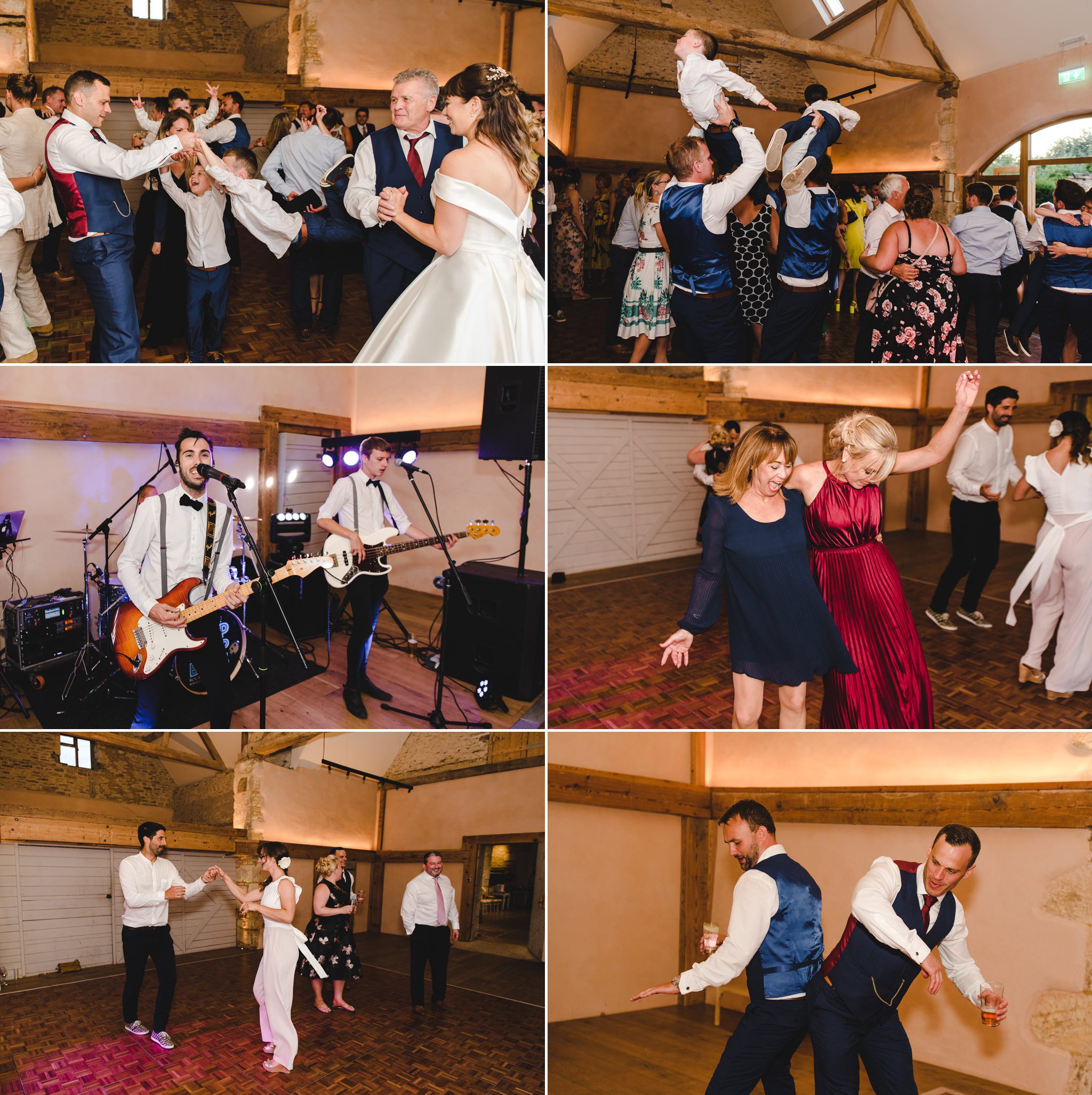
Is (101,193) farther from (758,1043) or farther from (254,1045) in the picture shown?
(254,1045)

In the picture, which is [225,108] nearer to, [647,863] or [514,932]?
[647,863]

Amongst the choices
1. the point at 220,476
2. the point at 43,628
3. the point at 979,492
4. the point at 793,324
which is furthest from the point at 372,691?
the point at 979,492

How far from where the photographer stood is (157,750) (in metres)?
7.39

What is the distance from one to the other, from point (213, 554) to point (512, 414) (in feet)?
4.87

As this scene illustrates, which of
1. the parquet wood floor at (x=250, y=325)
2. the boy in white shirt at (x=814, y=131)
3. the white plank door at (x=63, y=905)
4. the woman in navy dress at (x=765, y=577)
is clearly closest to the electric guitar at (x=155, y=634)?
the parquet wood floor at (x=250, y=325)

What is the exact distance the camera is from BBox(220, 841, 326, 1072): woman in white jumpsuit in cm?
343

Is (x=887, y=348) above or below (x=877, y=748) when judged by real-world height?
above

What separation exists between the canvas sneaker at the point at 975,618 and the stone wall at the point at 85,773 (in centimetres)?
744

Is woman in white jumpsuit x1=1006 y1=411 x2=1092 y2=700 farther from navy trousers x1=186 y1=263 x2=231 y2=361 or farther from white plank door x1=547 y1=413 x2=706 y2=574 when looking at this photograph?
navy trousers x1=186 y1=263 x2=231 y2=361

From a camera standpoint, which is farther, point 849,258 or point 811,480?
point 849,258

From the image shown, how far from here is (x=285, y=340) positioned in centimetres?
454

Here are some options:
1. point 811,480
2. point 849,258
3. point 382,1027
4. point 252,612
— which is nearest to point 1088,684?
point 811,480

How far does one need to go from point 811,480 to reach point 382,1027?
13.0ft

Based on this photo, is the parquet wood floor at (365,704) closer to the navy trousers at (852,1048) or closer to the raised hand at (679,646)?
the raised hand at (679,646)
